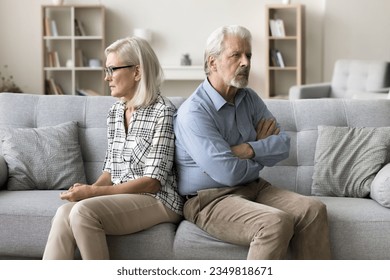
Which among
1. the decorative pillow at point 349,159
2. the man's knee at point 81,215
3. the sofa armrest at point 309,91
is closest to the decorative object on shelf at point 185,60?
the sofa armrest at point 309,91

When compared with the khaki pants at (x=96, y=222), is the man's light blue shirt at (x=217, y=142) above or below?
above

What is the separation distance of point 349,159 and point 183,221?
0.83m

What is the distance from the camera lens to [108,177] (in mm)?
2963

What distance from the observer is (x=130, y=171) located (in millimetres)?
2855

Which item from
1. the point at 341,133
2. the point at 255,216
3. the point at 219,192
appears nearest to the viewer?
the point at 255,216

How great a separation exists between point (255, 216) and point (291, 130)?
0.89m

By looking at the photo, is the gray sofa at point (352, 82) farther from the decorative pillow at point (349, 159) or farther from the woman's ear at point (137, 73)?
the woman's ear at point (137, 73)

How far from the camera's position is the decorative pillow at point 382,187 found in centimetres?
286

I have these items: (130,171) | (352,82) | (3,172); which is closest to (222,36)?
(130,171)

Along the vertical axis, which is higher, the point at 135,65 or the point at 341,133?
the point at 135,65

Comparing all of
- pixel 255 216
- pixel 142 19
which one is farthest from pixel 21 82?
pixel 255 216

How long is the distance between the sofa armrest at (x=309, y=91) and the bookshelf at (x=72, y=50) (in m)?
2.55

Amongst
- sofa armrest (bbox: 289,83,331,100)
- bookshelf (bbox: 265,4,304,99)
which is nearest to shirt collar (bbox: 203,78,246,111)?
sofa armrest (bbox: 289,83,331,100)
